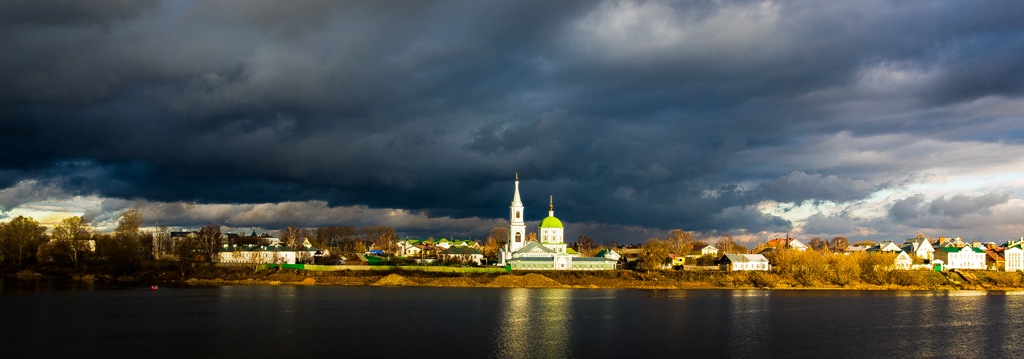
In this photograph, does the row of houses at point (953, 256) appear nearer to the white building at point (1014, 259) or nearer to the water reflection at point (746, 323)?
the white building at point (1014, 259)

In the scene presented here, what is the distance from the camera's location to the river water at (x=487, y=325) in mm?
46281

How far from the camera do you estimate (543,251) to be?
130 metres

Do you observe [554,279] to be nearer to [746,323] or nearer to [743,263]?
[743,263]

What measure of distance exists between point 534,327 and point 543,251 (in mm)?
73427

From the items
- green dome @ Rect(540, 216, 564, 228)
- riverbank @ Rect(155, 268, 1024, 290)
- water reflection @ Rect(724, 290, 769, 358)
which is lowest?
riverbank @ Rect(155, 268, 1024, 290)

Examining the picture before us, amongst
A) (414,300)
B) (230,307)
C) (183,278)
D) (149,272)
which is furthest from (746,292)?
(149,272)

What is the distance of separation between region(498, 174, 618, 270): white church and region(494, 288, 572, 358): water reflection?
38.0 meters

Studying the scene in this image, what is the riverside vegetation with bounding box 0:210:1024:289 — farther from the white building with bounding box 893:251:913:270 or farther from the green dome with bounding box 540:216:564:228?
the green dome with bounding box 540:216:564:228

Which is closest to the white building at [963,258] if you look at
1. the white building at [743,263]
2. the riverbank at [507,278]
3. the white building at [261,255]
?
the riverbank at [507,278]

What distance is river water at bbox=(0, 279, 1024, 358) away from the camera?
1822 inches

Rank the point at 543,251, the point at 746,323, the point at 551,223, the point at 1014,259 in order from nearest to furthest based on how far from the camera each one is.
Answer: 1. the point at 746,323
2. the point at 543,251
3. the point at 551,223
4. the point at 1014,259

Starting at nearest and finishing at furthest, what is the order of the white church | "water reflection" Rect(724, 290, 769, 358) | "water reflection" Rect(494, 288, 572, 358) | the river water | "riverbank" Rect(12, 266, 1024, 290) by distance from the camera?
1. "water reflection" Rect(494, 288, 572, 358)
2. the river water
3. "water reflection" Rect(724, 290, 769, 358)
4. "riverbank" Rect(12, 266, 1024, 290)
5. the white church

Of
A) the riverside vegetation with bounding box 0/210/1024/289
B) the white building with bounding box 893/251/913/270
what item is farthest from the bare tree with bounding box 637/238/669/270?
the white building with bounding box 893/251/913/270

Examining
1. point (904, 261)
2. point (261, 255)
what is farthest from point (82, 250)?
point (904, 261)
